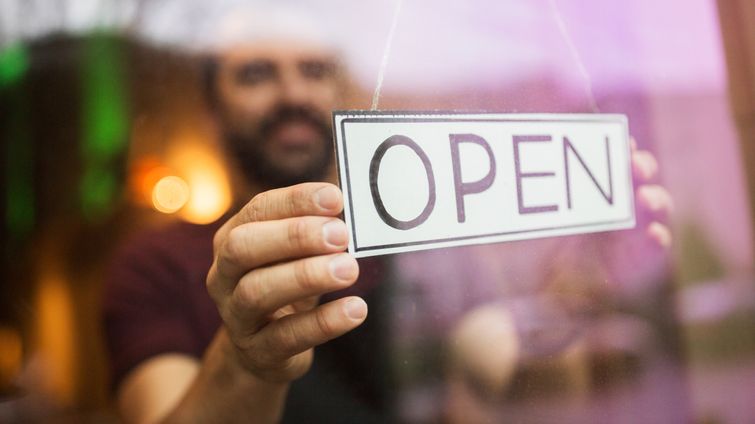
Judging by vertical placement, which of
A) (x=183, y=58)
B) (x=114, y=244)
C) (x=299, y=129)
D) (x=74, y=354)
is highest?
(x=183, y=58)

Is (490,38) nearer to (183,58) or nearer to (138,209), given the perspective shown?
(183,58)

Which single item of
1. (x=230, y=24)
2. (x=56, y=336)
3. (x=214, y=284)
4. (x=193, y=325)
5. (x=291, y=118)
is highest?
(x=230, y=24)

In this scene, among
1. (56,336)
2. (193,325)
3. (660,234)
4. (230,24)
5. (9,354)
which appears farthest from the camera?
(56,336)

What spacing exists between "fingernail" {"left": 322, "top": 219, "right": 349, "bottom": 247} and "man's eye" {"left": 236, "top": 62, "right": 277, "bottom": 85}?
10.8 inches

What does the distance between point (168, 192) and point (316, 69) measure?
7.26 ft

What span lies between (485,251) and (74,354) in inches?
150

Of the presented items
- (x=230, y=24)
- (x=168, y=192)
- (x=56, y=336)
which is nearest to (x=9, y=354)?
(x=56, y=336)

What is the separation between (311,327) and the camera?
373 millimetres

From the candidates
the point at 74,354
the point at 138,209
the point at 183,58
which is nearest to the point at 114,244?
the point at 138,209

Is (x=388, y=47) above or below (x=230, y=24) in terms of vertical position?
below

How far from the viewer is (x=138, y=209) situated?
3.19m

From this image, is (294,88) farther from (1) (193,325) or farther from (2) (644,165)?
(1) (193,325)

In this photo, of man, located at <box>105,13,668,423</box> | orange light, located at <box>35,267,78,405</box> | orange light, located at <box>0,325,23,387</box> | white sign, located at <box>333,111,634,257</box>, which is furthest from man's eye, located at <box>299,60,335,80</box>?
orange light, located at <box>35,267,78,405</box>

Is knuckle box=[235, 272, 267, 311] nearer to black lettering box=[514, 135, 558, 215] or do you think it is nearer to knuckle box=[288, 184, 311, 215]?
knuckle box=[288, 184, 311, 215]
